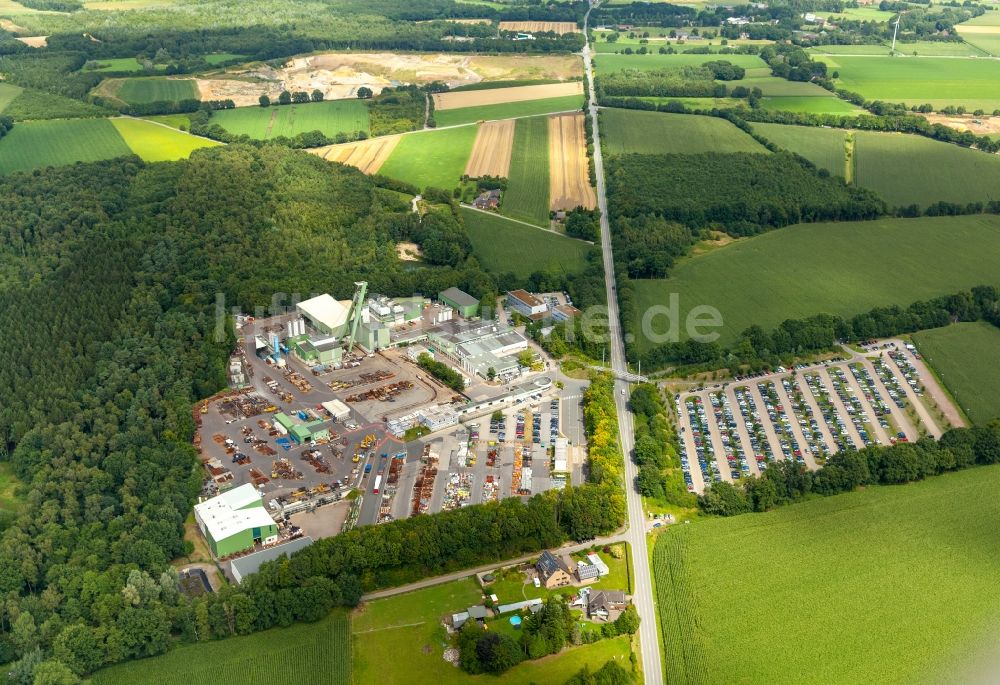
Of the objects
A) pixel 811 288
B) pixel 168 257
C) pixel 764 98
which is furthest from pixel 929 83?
pixel 168 257

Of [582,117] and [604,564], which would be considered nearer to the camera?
[604,564]

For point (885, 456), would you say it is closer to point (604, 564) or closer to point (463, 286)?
point (604, 564)

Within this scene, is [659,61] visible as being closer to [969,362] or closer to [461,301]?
[461,301]

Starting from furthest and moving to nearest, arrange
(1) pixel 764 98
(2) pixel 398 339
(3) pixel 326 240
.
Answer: (1) pixel 764 98, (3) pixel 326 240, (2) pixel 398 339

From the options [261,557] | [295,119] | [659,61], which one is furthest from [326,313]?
[659,61]

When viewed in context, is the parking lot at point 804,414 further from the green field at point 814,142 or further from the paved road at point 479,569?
the green field at point 814,142

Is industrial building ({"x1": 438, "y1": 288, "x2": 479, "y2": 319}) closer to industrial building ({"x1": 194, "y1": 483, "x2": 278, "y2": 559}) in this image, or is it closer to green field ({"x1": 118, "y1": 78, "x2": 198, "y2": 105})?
industrial building ({"x1": 194, "y1": 483, "x2": 278, "y2": 559})
